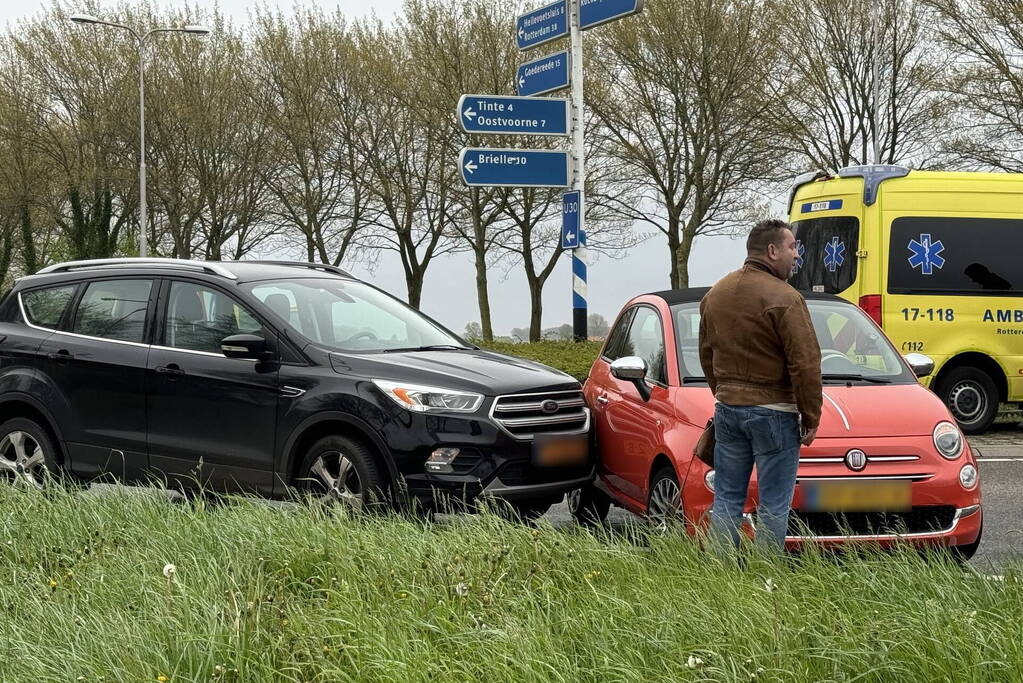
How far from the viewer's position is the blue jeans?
18.3 ft

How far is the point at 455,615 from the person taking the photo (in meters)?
4.27

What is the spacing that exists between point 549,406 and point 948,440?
2.20 metres

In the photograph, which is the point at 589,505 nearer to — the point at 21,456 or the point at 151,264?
the point at 151,264

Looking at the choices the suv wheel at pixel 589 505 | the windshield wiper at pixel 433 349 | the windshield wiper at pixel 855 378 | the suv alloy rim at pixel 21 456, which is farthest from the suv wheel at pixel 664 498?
the suv alloy rim at pixel 21 456

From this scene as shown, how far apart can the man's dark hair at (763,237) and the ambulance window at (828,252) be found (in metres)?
8.15

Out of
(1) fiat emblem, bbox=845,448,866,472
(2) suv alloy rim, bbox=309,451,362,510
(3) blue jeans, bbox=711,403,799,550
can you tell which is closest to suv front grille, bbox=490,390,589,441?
(2) suv alloy rim, bbox=309,451,362,510

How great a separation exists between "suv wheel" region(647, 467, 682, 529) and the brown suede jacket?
0.91 meters

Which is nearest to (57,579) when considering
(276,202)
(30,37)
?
(276,202)

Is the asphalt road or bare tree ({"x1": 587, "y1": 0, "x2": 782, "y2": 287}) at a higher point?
bare tree ({"x1": 587, "y1": 0, "x2": 782, "y2": 287})

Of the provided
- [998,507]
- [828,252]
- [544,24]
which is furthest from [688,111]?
[998,507]

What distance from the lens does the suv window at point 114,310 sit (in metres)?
8.28

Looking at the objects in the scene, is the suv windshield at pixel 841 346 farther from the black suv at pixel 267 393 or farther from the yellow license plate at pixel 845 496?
the yellow license plate at pixel 845 496

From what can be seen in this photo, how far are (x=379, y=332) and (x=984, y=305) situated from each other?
823 cm

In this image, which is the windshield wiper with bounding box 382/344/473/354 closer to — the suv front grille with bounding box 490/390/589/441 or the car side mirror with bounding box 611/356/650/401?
the suv front grille with bounding box 490/390/589/441
